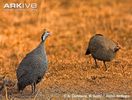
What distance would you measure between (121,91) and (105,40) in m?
1.81

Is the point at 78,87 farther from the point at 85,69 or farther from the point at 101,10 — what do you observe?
the point at 101,10

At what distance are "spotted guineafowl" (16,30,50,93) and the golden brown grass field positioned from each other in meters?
0.43

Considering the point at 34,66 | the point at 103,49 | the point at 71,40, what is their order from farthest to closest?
the point at 71,40, the point at 103,49, the point at 34,66

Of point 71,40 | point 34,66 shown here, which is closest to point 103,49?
point 34,66

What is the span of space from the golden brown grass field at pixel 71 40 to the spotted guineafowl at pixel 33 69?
17.1 inches

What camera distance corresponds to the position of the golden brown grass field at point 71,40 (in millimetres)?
10523

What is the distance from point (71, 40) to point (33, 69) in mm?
5810

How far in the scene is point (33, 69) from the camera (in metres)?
9.56

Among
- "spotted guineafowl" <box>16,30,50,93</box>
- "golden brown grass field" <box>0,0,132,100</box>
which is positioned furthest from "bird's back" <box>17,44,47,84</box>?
"golden brown grass field" <box>0,0,132,100</box>

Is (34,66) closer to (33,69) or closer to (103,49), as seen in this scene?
(33,69)

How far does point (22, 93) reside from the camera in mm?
9836

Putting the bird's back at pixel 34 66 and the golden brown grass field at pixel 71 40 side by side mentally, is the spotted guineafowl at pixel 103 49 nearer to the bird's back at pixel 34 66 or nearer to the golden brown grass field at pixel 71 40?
the golden brown grass field at pixel 71 40

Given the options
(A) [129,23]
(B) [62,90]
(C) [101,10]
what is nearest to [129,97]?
(B) [62,90]

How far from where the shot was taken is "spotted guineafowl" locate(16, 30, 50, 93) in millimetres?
9500
